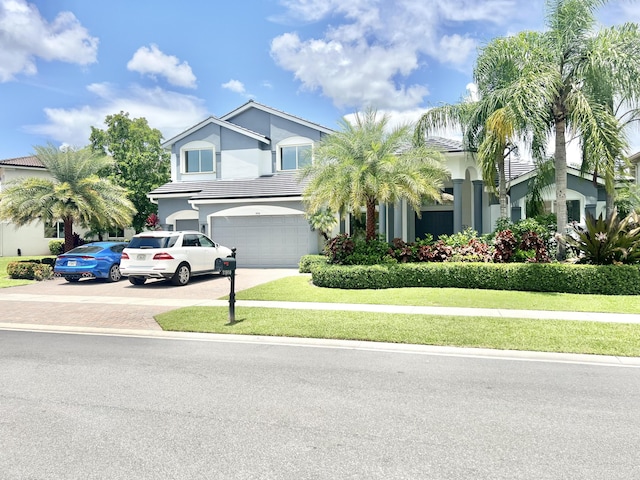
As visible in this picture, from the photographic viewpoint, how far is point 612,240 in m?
13.0

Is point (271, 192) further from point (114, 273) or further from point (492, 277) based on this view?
point (492, 277)

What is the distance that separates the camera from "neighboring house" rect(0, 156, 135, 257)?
3086cm

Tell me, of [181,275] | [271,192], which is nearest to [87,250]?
[181,275]

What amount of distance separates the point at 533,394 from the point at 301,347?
374cm

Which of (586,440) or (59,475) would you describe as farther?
(586,440)

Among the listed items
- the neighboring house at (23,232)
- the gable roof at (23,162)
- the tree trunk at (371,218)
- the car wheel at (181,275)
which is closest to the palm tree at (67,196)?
the car wheel at (181,275)

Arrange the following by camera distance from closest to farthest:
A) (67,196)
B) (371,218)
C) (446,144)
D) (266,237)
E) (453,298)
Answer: (453,298) < (371,218) < (67,196) < (446,144) < (266,237)

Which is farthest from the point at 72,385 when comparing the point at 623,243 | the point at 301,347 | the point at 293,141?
the point at 293,141

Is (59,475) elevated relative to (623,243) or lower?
lower

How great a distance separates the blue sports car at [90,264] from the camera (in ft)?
56.6

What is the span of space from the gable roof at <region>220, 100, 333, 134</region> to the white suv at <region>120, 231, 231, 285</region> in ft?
34.1

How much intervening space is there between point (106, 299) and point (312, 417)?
1052 centimetres

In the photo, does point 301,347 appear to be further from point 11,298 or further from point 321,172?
point 11,298

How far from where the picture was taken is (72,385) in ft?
19.1
